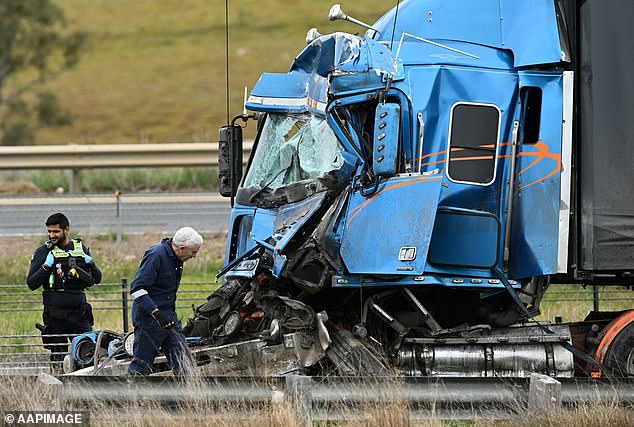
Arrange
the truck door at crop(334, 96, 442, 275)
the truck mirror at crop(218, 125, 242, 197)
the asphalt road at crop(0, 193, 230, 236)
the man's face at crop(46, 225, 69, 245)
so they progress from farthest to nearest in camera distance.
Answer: the asphalt road at crop(0, 193, 230, 236) < the man's face at crop(46, 225, 69, 245) < the truck mirror at crop(218, 125, 242, 197) < the truck door at crop(334, 96, 442, 275)

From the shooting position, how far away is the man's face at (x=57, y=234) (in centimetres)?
1212

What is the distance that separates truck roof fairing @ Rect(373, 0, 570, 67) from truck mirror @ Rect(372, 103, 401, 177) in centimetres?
99

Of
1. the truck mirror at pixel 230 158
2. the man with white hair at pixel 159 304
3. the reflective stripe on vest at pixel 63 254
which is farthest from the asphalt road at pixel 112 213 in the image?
the man with white hair at pixel 159 304

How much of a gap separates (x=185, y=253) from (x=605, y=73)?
385cm

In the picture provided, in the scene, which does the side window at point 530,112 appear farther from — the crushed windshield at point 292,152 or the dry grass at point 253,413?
the dry grass at point 253,413

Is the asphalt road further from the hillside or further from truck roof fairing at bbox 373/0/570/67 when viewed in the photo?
the hillside

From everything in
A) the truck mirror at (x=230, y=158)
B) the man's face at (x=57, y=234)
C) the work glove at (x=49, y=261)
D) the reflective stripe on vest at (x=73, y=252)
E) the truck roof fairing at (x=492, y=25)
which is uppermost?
the truck roof fairing at (x=492, y=25)

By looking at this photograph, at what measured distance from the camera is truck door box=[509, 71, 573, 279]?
32.5 feet

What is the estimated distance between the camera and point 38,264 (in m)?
12.2

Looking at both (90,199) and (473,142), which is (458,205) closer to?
(473,142)

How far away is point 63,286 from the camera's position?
1234 centimetres

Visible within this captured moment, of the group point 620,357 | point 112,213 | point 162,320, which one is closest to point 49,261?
point 162,320

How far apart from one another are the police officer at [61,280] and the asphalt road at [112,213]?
22.6 feet

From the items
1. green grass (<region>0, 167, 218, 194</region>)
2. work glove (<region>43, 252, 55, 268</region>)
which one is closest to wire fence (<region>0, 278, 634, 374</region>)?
work glove (<region>43, 252, 55, 268</region>)
